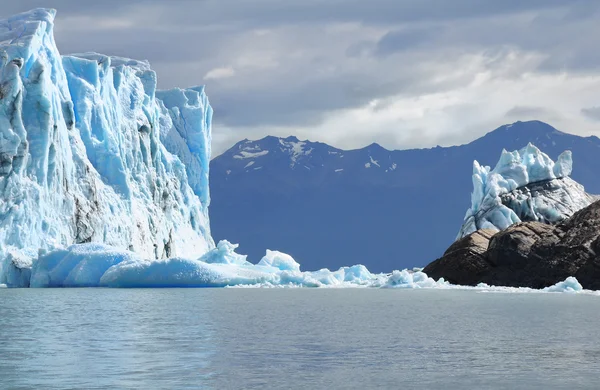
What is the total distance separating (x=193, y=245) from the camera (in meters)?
56.5

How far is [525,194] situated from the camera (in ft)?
156

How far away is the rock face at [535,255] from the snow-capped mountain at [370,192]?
116 metres

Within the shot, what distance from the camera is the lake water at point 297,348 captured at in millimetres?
9898

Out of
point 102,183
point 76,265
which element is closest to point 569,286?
point 76,265

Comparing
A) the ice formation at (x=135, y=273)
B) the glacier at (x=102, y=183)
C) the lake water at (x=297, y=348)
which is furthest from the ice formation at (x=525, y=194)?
the lake water at (x=297, y=348)

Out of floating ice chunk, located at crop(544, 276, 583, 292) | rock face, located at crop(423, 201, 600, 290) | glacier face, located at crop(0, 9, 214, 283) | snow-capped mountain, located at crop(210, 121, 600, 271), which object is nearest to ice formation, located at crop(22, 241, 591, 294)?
floating ice chunk, located at crop(544, 276, 583, 292)

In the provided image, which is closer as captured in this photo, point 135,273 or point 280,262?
point 135,273

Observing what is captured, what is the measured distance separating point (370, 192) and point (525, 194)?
122 m

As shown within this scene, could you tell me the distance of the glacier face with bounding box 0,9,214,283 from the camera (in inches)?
1485

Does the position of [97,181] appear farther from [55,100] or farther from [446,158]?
[446,158]

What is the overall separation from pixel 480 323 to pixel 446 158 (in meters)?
156

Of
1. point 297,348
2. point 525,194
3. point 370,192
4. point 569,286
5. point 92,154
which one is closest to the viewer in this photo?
point 297,348

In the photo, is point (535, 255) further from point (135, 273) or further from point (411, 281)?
point (135, 273)

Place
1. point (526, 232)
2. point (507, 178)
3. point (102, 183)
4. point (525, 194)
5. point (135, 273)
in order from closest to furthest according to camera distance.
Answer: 1. point (135, 273)
2. point (526, 232)
3. point (102, 183)
4. point (525, 194)
5. point (507, 178)
